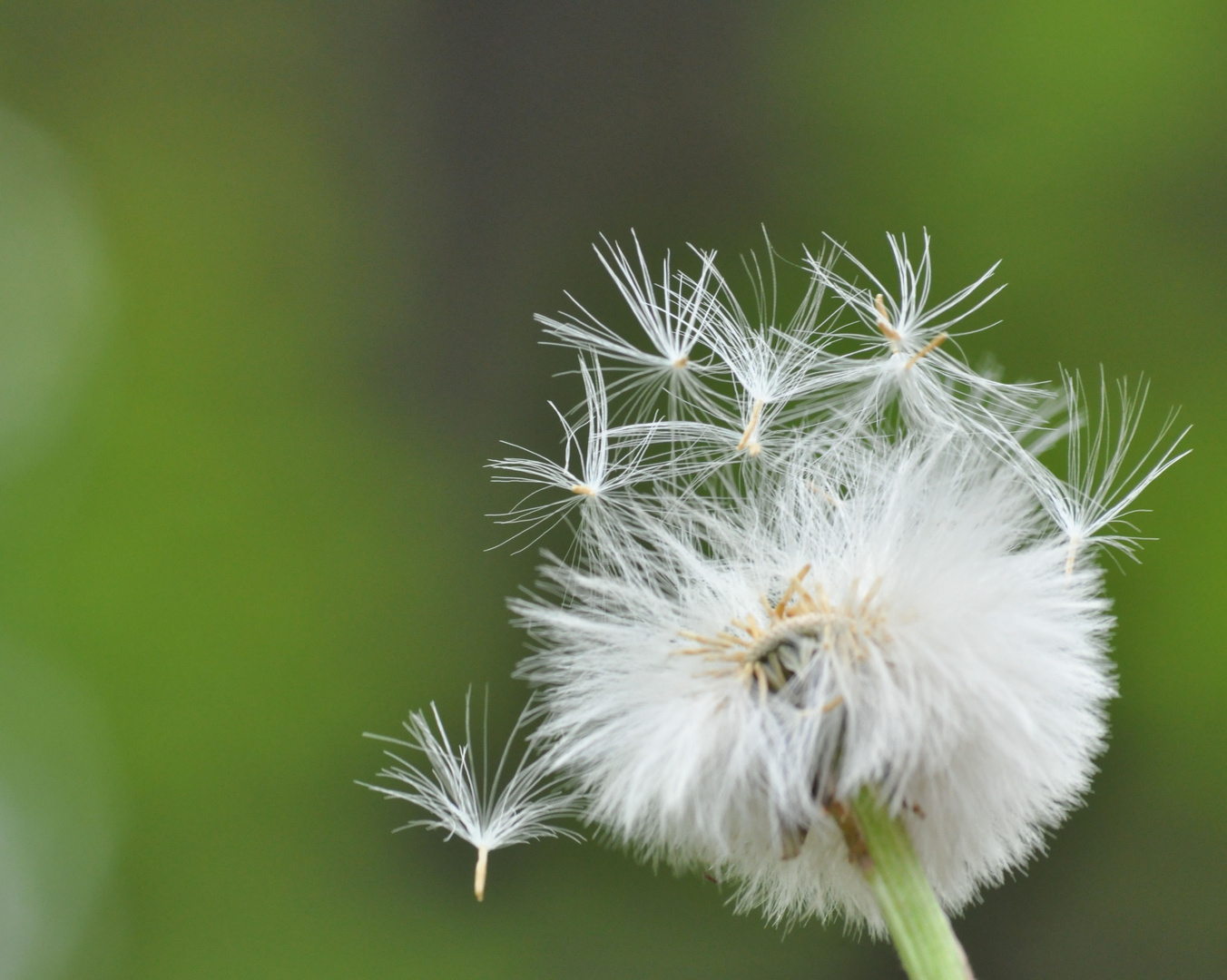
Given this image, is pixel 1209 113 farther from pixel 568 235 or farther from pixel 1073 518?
pixel 1073 518

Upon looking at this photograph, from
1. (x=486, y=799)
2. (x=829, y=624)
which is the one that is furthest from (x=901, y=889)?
(x=486, y=799)

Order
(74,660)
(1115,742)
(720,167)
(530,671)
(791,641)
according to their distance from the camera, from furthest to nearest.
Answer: (74,660)
(720,167)
(1115,742)
(530,671)
(791,641)

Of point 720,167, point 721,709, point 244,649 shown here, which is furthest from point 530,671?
point 244,649

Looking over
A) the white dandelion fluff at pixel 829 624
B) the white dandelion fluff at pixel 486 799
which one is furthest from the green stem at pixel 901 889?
the white dandelion fluff at pixel 486 799

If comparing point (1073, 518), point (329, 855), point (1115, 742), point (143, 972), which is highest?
point (1073, 518)

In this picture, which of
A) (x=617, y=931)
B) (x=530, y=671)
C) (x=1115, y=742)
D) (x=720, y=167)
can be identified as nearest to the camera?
(x=530, y=671)

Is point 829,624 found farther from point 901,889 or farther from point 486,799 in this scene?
point 486,799

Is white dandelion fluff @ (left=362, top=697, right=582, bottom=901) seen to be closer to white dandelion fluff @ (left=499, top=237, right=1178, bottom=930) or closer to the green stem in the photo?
white dandelion fluff @ (left=499, top=237, right=1178, bottom=930)
